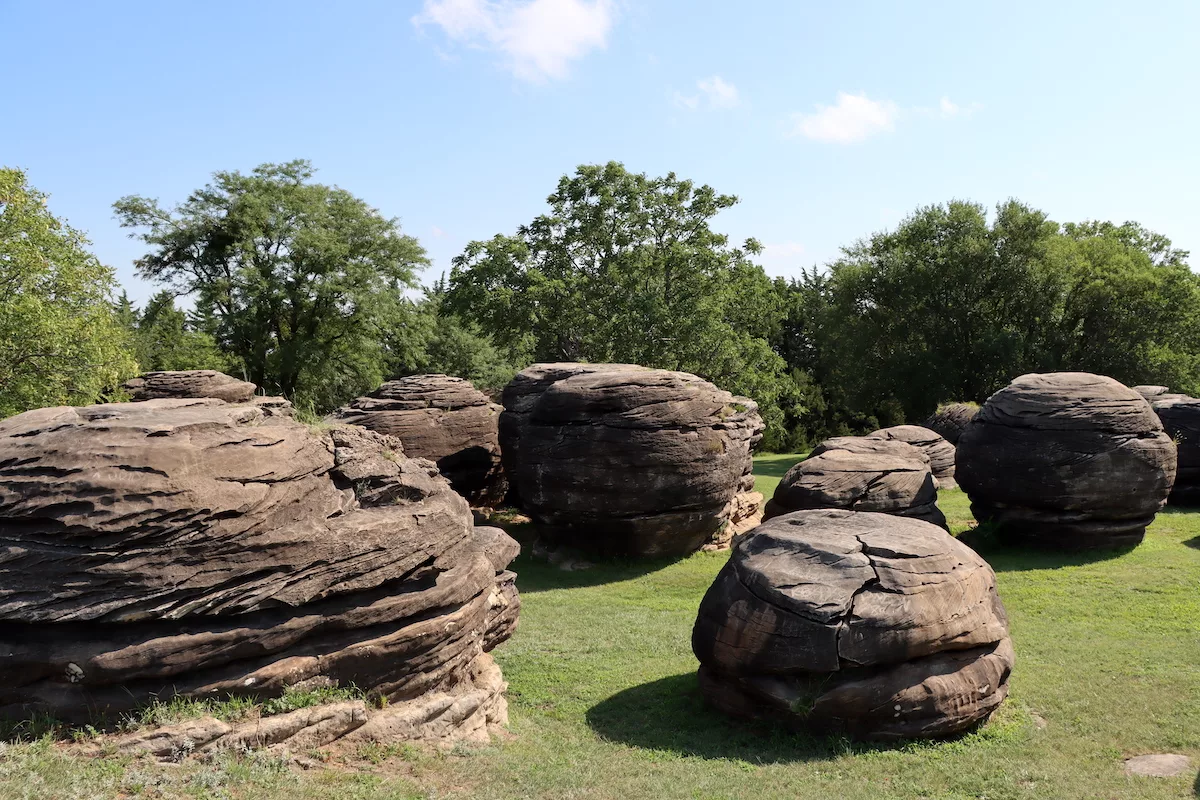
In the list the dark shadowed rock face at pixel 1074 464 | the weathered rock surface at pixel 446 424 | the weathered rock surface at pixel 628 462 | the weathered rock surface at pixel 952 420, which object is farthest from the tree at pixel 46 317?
the weathered rock surface at pixel 952 420

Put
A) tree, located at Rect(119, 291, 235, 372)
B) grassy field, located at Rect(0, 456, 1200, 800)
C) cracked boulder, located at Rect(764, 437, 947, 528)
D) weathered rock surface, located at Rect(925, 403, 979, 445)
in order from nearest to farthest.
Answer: grassy field, located at Rect(0, 456, 1200, 800), cracked boulder, located at Rect(764, 437, 947, 528), weathered rock surface, located at Rect(925, 403, 979, 445), tree, located at Rect(119, 291, 235, 372)

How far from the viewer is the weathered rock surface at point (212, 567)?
651 centimetres

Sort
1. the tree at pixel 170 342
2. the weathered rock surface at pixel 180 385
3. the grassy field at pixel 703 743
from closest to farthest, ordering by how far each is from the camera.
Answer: the grassy field at pixel 703 743
the weathered rock surface at pixel 180 385
the tree at pixel 170 342

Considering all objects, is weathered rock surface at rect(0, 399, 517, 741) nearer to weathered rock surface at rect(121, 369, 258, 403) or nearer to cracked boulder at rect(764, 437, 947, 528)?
cracked boulder at rect(764, 437, 947, 528)

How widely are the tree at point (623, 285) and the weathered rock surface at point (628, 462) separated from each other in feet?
41.1

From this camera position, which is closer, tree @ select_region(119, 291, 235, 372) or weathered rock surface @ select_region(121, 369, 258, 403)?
weathered rock surface @ select_region(121, 369, 258, 403)

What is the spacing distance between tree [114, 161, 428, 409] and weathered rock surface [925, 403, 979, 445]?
22.2 meters

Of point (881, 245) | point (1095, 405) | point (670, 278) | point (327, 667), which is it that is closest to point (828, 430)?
point (881, 245)

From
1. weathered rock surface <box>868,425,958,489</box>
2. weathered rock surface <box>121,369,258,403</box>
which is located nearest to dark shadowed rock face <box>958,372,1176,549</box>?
weathered rock surface <box>868,425,958,489</box>

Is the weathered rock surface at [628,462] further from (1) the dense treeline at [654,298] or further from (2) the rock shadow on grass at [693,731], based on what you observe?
(1) the dense treeline at [654,298]

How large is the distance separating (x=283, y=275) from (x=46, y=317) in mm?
16771

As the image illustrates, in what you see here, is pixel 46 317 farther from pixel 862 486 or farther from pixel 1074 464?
pixel 1074 464

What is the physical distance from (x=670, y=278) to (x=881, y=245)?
13.8m

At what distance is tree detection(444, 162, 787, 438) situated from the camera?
3030cm
